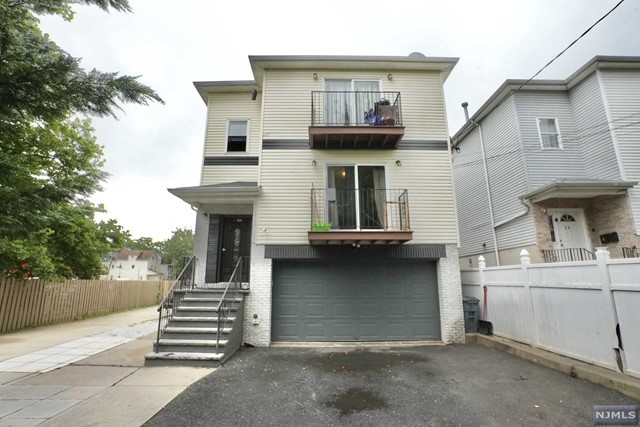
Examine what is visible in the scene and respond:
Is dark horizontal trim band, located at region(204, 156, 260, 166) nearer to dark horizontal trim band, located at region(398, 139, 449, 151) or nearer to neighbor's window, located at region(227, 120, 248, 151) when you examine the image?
neighbor's window, located at region(227, 120, 248, 151)

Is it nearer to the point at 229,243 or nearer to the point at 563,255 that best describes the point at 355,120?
the point at 229,243

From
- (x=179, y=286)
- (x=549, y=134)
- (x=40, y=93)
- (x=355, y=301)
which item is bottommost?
(x=355, y=301)

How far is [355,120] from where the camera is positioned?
8.54 metres

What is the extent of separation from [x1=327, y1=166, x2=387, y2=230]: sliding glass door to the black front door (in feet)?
8.93

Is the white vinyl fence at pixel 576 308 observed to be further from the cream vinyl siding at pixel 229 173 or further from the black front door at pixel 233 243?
the cream vinyl siding at pixel 229 173

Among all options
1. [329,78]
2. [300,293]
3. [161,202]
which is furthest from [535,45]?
[161,202]

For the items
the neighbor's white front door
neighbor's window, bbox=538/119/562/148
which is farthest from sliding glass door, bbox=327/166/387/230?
neighbor's window, bbox=538/119/562/148

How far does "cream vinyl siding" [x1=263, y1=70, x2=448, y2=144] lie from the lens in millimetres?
8484

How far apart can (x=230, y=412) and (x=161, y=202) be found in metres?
48.0

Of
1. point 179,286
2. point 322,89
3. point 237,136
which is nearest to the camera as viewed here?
point 179,286

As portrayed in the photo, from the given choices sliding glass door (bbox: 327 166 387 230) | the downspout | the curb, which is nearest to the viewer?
the curb

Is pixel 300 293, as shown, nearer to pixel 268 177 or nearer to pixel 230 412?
pixel 268 177

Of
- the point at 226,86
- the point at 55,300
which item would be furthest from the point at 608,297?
the point at 55,300

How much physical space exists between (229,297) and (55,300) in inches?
Answer: 323
